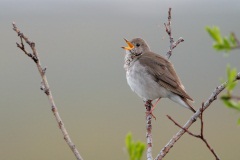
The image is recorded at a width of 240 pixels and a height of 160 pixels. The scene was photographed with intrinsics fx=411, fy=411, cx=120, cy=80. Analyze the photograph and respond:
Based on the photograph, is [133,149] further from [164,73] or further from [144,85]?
[164,73]

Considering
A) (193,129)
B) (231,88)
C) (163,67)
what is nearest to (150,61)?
(163,67)

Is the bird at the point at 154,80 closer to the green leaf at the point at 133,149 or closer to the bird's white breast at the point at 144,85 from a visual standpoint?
the bird's white breast at the point at 144,85

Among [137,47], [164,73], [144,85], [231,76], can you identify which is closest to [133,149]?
[231,76]

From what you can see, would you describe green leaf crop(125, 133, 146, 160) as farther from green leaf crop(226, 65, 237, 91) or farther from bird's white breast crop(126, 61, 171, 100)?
bird's white breast crop(126, 61, 171, 100)

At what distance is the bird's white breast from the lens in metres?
7.45

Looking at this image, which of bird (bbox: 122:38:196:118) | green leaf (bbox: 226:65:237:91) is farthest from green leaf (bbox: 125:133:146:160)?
bird (bbox: 122:38:196:118)

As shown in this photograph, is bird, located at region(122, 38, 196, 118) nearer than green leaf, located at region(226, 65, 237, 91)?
No

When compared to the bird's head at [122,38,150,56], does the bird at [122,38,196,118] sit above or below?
below

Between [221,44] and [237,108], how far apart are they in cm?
16

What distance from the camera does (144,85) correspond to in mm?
7512

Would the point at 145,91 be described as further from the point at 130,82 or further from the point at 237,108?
the point at 237,108

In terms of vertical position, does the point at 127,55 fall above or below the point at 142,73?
above

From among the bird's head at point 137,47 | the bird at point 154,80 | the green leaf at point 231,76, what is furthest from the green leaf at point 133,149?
the bird's head at point 137,47

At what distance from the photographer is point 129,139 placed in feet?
3.58
